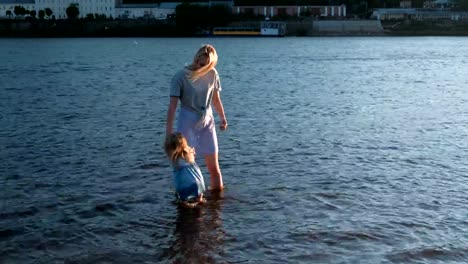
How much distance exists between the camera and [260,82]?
34.7 m

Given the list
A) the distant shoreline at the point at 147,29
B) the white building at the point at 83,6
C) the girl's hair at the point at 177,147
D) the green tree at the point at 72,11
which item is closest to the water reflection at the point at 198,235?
the girl's hair at the point at 177,147

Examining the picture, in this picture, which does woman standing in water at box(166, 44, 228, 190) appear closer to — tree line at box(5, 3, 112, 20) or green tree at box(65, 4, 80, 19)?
tree line at box(5, 3, 112, 20)

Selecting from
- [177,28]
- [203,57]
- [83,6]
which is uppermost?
[83,6]

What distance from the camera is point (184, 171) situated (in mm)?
9461

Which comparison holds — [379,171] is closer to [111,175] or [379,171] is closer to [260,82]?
[111,175]

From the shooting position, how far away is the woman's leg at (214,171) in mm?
10016


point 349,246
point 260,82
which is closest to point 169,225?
point 349,246

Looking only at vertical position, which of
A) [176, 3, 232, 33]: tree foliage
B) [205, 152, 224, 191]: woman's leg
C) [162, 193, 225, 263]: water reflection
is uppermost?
[176, 3, 232, 33]: tree foliage

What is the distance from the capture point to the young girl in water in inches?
362

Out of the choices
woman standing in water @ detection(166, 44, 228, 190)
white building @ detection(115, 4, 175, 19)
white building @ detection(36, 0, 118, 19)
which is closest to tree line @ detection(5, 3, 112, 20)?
white building @ detection(36, 0, 118, 19)

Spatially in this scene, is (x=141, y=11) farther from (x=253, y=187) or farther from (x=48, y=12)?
(x=253, y=187)

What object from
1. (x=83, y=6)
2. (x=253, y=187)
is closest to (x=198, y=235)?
(x=253, y=187)

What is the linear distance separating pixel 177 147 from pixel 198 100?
69cm

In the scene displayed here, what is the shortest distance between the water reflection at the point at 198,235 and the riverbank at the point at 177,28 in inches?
5513
